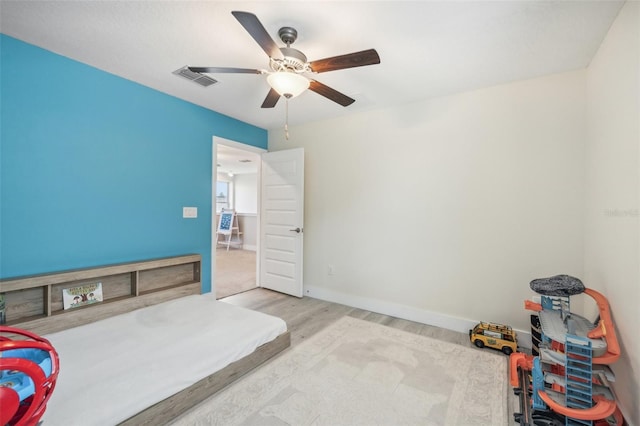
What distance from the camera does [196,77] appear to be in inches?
107

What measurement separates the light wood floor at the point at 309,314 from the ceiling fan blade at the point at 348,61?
2.35m

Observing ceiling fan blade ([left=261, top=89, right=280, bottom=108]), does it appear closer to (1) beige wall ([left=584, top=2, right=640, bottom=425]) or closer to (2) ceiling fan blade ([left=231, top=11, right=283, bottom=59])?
(2) ceiling fan blade ([left=231, top=11, right=283, bottom=59])

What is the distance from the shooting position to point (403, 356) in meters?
2.45

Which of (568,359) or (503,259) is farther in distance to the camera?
(503,259)

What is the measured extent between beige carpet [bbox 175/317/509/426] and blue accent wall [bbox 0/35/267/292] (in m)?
1.86

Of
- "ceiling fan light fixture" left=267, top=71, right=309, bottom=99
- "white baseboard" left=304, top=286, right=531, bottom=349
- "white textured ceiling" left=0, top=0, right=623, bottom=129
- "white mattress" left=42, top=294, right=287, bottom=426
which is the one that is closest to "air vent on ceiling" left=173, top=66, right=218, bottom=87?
"white textured ceiling" left=0, top=0, right=623, bottom=129

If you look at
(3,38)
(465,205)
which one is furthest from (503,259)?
(3,38)

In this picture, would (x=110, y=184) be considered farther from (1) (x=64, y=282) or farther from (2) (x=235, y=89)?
(2) (x=235, y=89)

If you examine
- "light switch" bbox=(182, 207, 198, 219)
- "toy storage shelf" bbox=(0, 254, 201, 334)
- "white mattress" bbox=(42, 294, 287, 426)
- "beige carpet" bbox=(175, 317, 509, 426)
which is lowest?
"beige carpet" bbox=(175, 317, 509, 426)

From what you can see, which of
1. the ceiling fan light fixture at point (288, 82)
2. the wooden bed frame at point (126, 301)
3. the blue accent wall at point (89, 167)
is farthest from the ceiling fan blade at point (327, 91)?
the wooden bed frame at point (126, 301)

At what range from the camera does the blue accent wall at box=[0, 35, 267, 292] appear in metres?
2.21

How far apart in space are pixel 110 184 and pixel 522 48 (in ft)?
12.4

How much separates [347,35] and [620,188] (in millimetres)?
2036

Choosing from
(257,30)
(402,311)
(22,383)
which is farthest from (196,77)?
(402,311)
